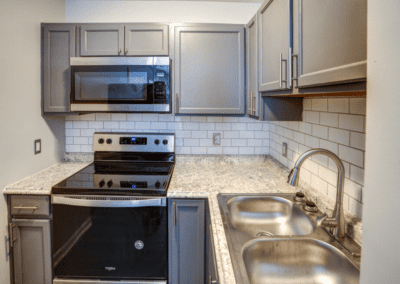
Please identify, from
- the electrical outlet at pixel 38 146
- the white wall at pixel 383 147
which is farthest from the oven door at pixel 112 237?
the white wall at pixel 383 147

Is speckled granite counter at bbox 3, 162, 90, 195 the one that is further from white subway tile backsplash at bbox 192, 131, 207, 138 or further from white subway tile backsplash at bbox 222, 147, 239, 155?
white subway tile backsplash at bbox 222, 147, 239, 155

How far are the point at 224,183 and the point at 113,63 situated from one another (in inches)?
46.3

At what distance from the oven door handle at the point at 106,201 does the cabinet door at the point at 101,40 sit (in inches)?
42.7

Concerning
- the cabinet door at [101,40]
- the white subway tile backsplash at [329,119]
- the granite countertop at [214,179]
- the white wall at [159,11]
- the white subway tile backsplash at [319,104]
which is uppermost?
the white wall at [159,11]

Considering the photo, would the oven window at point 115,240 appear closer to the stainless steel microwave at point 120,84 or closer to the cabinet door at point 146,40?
the stainless steel microwave at point 120,84

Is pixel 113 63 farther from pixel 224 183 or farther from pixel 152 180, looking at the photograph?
pixel 224 183

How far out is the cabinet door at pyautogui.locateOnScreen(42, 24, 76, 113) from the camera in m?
2.13

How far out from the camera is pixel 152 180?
1.95m

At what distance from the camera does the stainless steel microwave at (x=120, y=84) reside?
2.05 m

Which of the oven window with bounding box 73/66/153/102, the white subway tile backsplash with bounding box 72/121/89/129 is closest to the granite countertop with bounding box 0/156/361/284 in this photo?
the white subway tile backsplash with bounding box 72/121/89/129

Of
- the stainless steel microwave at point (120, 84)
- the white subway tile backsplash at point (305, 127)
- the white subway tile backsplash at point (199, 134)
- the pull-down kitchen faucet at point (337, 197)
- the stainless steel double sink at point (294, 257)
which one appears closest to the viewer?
the stainless steel double sink at point (294, 257)

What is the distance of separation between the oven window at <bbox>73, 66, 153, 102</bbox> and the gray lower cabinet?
849 millimetres

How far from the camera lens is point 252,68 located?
1.99 metres

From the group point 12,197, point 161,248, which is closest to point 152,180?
point 161,248
